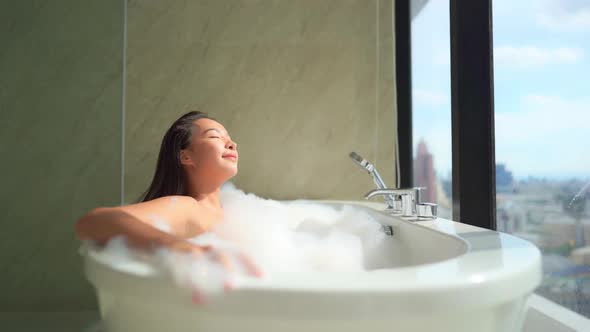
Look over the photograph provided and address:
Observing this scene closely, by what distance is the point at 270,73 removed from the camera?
2.36 m

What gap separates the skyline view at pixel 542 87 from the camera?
62.4 inches

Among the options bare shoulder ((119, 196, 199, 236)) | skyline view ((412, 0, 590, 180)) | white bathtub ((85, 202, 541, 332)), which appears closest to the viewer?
white bathtub ((85, 202, 541, 332))

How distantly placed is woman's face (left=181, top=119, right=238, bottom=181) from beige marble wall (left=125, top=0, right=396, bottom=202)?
3.44 feet

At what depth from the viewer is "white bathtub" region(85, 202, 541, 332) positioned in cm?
45

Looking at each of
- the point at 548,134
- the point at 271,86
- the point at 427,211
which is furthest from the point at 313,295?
the point at 271,86

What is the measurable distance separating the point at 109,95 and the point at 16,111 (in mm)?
437

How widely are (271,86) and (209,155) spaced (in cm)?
119

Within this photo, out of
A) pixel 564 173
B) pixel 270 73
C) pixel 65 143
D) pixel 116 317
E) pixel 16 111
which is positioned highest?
pixel 270 73

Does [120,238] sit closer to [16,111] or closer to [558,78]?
[16,111]

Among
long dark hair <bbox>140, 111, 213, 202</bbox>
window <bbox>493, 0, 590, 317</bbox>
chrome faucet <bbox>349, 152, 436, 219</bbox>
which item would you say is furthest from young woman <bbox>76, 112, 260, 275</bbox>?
window <bbox>493, 0, 590, 317</bbox>

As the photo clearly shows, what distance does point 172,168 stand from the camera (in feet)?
4.04

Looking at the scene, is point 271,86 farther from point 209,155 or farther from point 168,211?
point 168,211

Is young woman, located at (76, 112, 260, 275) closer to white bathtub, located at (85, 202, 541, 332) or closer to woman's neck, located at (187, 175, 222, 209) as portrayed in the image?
woman's neck, located at (187, 175, 222, 209)

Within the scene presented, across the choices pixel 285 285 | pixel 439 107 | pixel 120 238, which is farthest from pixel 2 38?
pixel 439 107
